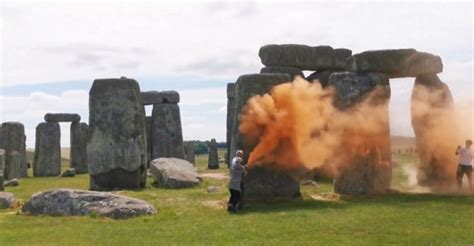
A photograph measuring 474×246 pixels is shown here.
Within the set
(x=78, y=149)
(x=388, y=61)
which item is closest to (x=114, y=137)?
(x=388, y=61)

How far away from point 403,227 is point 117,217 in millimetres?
6336

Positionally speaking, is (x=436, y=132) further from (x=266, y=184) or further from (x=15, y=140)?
(x=15, y=140)

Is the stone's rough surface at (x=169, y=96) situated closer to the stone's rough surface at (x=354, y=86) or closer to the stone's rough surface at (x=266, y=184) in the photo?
the stone's rough surface at (x=354, y=86)

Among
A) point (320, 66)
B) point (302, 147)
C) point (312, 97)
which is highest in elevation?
point (320, 66)

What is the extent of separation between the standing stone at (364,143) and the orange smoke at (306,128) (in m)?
0.03

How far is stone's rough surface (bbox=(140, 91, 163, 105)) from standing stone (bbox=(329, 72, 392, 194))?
16.8 metres

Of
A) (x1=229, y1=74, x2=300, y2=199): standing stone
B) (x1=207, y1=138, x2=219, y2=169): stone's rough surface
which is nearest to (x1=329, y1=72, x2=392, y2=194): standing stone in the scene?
(x1=229, y1=74, x2=300, y2=199): standing stone

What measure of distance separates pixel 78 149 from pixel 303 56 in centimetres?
1564

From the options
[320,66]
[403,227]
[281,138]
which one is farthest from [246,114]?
[320,66]

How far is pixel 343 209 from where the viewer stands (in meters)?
16.5

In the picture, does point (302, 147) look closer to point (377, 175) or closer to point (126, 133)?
point (377, 175)

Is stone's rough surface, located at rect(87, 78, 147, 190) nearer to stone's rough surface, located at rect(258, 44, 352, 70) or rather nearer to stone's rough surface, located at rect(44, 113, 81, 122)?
stone's rough surface, located at rect(258, 44, 352, 70)

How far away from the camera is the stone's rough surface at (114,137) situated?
972 inches

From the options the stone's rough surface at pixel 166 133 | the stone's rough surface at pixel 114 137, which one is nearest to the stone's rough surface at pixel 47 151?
the stone's rough surface at pixel 166 133
